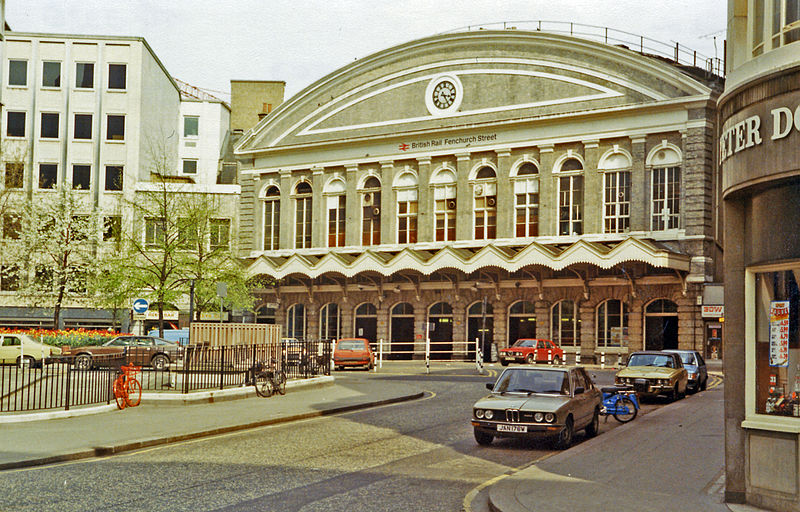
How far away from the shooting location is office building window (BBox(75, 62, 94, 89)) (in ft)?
202

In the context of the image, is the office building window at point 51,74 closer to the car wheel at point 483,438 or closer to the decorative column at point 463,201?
the decorative column at point 463,201

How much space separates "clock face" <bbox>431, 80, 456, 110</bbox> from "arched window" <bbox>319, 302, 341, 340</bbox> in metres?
14.1

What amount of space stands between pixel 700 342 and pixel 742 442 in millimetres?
36191

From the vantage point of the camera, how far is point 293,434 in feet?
58.3

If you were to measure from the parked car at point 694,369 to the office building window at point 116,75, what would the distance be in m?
45.2

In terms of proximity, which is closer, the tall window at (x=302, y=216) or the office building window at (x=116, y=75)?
the tall window at (x=302, y=216)

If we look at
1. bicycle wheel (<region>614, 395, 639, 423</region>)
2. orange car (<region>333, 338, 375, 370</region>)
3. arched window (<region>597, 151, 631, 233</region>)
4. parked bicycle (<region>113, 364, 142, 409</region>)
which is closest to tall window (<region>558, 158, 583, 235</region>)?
arched window (<region>597, 151, 631, 233</region>)

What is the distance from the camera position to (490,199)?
5266cm

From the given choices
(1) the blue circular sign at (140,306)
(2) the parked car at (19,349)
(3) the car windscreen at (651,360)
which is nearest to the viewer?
(3) the car windscreen at (651,360)

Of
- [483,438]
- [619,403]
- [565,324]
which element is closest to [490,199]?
[565,324]

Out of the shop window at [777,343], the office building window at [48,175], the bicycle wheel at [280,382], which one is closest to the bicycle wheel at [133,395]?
the bicycle wheel at [280,382]

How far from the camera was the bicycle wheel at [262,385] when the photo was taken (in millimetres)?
25366

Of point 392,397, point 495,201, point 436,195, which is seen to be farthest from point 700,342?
point 392,397

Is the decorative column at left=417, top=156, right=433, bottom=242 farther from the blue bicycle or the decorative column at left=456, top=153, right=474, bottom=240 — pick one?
the blue bicycle
